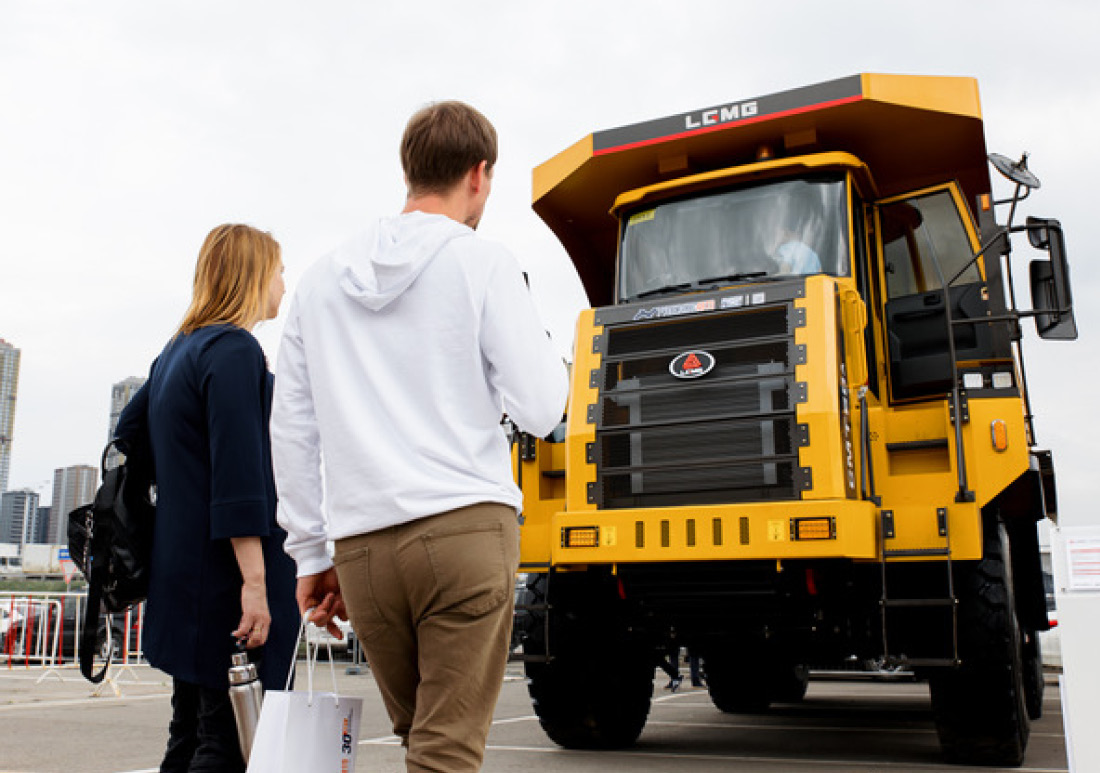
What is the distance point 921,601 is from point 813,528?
712 mm

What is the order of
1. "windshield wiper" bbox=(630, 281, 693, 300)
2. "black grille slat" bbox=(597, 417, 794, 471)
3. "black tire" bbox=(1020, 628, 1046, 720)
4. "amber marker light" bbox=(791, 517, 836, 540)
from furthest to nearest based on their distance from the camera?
"black tire" bbox=(1020, 628, 1046, 720) → "windshield wiper" bbox=(630, 281, 693, 300) → "black grille slat" bbox=(597, 417, 794, 471) → "amber marker light" bbox=(791, 517, 836, 540)

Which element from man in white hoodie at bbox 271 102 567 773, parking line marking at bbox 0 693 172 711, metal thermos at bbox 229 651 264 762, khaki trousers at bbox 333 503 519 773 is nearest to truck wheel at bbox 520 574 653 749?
metal thermos at bbox 229 651 264 762

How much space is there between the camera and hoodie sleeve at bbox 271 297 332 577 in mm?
2369

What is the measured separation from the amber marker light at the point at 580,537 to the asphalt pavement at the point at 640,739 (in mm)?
→ 1372

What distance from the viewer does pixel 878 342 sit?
276 inches

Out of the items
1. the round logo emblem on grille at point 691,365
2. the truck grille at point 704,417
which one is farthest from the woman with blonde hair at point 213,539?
the round logo emblem on grille at point 691,365

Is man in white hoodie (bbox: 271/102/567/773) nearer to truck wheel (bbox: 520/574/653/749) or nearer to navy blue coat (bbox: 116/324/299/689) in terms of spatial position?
navy blue coat (bbox: 116/324/299/689)

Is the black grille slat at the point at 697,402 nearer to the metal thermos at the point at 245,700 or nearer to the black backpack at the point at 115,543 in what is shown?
the black backpack at the point at 115,543

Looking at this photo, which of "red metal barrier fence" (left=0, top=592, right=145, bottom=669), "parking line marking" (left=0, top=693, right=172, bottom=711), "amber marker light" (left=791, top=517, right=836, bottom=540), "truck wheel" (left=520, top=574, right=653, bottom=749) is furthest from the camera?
"red metal barrier fence" (left=0, top=592, right=145, bottom=669)

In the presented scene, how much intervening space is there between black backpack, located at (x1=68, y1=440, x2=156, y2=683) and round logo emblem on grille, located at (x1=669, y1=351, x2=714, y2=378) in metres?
3.94

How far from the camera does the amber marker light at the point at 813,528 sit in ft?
18.9

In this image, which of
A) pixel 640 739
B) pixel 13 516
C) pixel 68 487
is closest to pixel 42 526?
pixel 13 516

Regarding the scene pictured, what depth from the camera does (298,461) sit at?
7.86 feet

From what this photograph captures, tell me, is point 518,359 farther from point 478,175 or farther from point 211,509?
point 211,509
